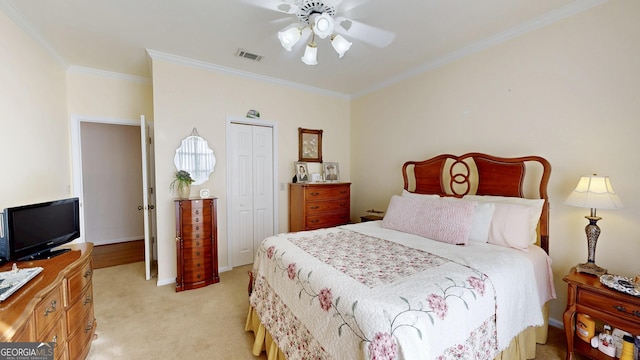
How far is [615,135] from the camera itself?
1896mm

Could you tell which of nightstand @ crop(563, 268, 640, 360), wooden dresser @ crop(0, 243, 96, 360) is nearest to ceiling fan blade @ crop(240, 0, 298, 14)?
wooden dresser @ crop(0, 243, 96, 360)

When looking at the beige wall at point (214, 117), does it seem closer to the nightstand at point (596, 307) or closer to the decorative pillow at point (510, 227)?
the decorative pillow at point (510, 227)

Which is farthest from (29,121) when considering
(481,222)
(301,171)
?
(481,222)

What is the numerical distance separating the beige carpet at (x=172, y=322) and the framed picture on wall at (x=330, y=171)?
2.01 metres

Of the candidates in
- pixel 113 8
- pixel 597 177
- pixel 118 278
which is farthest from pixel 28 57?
pixel 597 177

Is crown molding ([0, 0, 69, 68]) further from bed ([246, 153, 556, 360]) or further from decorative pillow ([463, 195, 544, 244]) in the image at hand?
decorative pillow ([463, 195, 544, 244])

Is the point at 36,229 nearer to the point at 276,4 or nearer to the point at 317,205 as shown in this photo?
the point at 276,4

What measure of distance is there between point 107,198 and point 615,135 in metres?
7.15

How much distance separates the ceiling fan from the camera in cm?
179

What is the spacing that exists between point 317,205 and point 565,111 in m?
2.83

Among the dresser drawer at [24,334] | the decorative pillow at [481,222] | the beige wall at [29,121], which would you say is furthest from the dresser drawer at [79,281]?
the decorative pillow at [481,222]

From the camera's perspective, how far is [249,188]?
145 inches

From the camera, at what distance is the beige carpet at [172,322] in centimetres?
190

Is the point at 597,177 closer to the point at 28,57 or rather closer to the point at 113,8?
the point at 113,8
